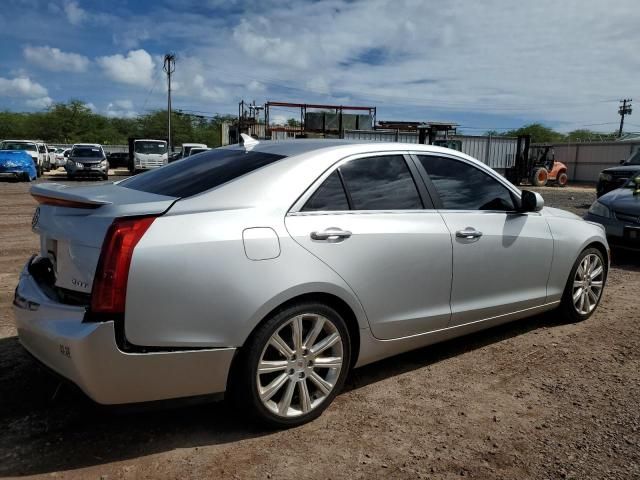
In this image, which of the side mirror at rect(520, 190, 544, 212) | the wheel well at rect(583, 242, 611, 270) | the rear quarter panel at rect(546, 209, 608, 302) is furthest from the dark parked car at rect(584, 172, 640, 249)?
the side mirror at rect(520, 190, 544, 212)

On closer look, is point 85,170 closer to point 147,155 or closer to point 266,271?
point 147,155

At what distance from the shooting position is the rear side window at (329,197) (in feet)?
→ 9.78

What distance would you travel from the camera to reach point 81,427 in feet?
9.36

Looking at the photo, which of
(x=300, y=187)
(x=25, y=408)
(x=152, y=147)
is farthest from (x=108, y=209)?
(x=152, y=147)

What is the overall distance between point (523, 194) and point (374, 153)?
1438 millimetres

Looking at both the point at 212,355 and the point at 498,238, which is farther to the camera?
the point at 498,238

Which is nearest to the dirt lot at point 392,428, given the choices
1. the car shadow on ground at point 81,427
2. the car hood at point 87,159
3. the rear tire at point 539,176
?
the car shadow on ground at point 81,427

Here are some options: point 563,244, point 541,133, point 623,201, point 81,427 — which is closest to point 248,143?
point 81,427

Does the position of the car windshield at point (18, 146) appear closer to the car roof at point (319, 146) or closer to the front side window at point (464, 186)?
the car roof at point (319, 146)

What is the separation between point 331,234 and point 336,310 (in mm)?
432

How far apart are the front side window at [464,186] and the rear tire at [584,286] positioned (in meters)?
1.10

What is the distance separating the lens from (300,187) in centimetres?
296

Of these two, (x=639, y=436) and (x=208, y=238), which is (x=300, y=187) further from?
(x=639, y=436)

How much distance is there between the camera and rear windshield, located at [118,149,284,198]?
116 inches
